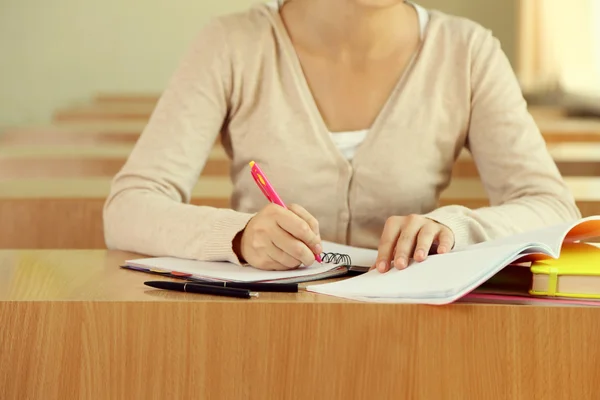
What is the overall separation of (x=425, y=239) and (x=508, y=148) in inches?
17.3

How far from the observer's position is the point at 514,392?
2.53 feet

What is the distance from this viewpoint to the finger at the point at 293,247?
93 centimetres

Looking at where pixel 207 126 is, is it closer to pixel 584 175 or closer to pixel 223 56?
pixel 223 56

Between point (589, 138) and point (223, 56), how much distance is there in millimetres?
1646

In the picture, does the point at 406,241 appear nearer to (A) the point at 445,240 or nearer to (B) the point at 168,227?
(A) the point at 445,240

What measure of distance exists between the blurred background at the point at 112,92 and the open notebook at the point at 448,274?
0.78 metres

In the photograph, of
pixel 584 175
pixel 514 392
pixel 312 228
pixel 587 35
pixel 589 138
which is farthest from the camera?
pixel 587 35

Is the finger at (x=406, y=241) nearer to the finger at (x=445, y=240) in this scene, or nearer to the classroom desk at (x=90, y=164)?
the finger at (x=445, y=240)

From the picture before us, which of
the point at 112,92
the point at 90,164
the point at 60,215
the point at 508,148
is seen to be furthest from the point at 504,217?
the point at 112,92

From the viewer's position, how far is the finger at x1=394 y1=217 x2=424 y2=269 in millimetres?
892

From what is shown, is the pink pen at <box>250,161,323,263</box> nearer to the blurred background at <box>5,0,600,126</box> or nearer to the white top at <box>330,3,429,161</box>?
the white top at <box>330,3,429,161</box>

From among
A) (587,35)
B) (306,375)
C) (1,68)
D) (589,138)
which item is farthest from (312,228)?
(1,68)

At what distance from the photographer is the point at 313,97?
1356 millimetres

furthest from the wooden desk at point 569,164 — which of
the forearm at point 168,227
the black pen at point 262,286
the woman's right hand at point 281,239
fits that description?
the black pen at point 262,286
